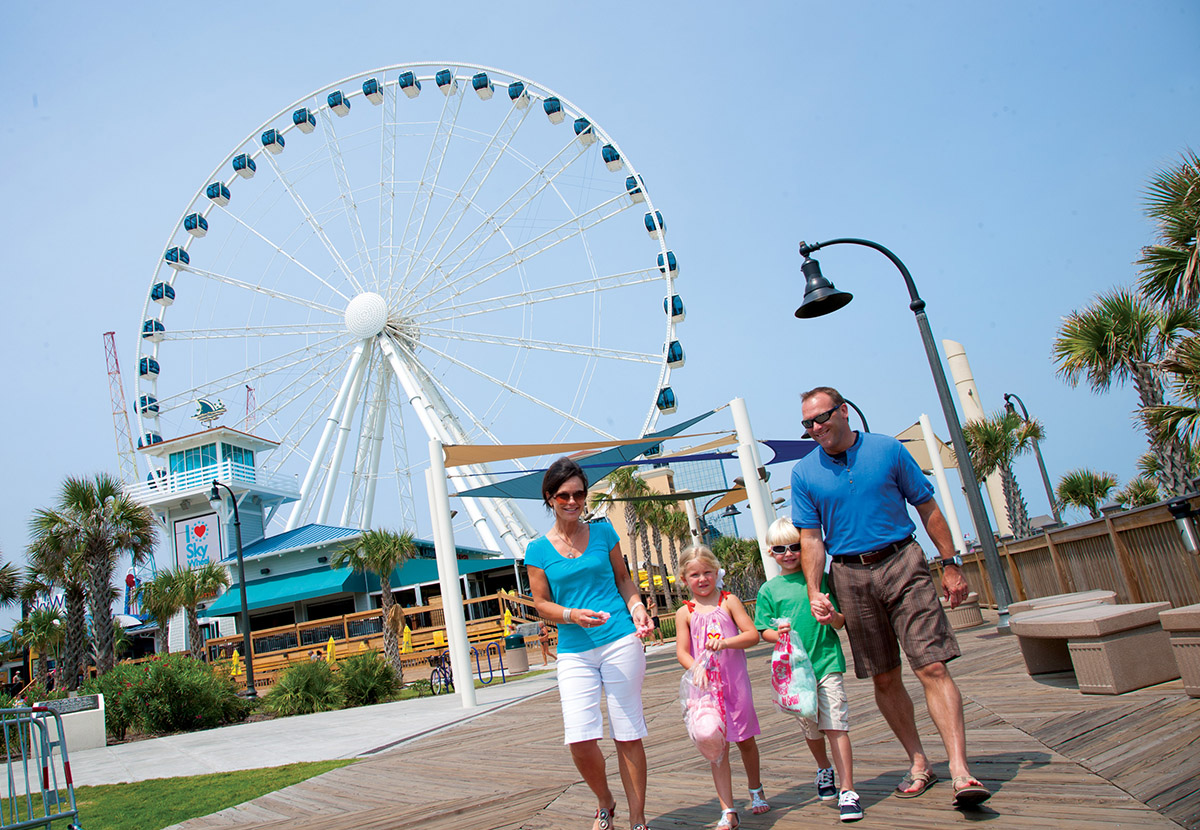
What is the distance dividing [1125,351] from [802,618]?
9.76m

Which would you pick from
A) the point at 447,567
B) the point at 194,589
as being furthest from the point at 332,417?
the point at 447,567

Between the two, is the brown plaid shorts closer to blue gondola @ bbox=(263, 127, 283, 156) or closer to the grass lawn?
the grass lawn

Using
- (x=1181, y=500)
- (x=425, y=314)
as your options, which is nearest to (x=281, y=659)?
(x=425, y=314)

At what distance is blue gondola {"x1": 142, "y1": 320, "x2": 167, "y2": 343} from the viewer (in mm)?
25891

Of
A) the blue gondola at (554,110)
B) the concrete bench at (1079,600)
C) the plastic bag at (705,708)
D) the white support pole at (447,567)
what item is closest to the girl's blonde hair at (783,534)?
the plastic bag at (705,708)

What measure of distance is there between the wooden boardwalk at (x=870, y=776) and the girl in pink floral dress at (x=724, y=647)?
18cm

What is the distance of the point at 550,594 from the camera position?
321cm

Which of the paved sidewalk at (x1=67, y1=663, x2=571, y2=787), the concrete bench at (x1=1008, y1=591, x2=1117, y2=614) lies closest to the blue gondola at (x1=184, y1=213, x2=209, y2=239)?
the paved sidewalk at (x1=67, y1=663, x2=571, y2=787)

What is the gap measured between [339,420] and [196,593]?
20.6 feet

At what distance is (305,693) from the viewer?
45.1 feet

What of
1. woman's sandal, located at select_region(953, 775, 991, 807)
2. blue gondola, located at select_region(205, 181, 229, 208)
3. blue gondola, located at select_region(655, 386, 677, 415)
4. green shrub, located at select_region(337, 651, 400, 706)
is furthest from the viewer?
blue gondola, located at select_region(205, 181, 229, 208)

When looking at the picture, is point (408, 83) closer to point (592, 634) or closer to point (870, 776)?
point (592, 634)

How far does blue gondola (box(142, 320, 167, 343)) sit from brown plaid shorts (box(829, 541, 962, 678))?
27190 mm

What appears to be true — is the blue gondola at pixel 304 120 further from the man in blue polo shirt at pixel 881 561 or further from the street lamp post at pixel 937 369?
the man in blue polo shirt at pixel 881 561
